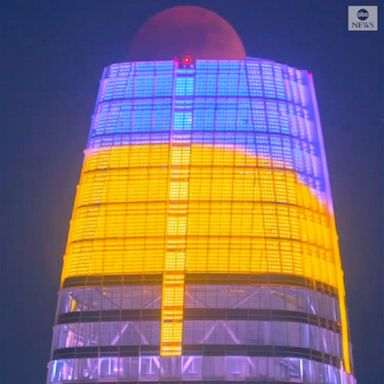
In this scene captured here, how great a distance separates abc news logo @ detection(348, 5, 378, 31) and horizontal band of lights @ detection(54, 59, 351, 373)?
97.3ft

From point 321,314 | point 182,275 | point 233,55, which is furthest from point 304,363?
point 233,55

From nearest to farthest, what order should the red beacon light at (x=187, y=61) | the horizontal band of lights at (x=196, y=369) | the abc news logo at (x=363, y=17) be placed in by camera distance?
1. the abc news logo at (x=363, y=17)
2. the horizontal band of lights at (x=196, y=369)
3. the red beacon light at (x=187, y=61)

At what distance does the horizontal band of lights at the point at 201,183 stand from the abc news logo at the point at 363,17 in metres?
29.6

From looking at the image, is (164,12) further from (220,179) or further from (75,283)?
(75,283)

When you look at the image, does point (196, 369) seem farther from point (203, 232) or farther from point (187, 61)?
point (187, 61)

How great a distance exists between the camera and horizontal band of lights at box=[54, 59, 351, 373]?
112 metres

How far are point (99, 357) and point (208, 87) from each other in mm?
28784

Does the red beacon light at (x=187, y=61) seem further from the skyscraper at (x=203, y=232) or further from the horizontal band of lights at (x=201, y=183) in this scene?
the horizontal band of lights at (x=201, y=183)

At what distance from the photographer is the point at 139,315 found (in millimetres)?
110062

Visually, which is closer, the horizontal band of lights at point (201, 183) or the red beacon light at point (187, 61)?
the horizontal band of lights at point (201, 183)

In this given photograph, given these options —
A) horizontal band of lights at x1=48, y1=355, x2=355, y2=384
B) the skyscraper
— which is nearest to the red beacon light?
the skyscraper

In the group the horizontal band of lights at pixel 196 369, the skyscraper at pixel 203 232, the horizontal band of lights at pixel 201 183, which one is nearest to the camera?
the horizontal band of lights at pixel 196 369

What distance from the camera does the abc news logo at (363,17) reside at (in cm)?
8619

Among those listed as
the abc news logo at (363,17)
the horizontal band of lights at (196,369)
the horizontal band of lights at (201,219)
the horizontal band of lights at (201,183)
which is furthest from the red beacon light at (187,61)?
the abc news logo at (363,17)
